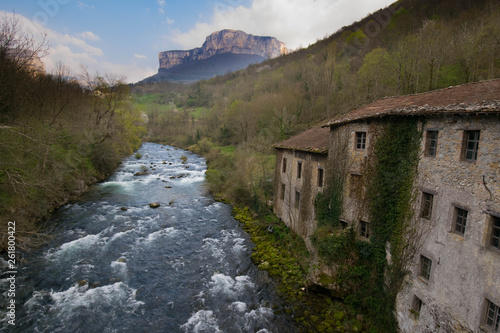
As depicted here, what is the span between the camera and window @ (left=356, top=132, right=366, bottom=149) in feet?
43.7

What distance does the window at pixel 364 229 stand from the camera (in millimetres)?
13354

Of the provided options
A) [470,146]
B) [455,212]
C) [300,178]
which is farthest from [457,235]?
[300,178]

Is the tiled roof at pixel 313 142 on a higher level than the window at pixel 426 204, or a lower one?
higher

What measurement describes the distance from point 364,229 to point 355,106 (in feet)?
77.3

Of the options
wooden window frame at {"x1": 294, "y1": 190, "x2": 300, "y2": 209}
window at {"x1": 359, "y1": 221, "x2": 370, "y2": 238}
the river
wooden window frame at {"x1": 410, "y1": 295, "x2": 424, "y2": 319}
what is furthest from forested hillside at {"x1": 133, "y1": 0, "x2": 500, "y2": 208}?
wooden window frame at {"x1": 410, "y1": 295, "x2": 424, "y2": 319}

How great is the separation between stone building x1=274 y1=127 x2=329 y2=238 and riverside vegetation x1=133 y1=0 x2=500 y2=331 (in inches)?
53.1

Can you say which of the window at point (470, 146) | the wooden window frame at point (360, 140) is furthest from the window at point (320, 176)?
the window at point (470, 146)

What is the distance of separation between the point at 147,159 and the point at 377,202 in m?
49.4

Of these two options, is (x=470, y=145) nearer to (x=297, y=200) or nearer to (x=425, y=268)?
(x=425, y=268)

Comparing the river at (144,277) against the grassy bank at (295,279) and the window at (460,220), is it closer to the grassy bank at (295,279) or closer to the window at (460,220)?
the grassy bank at (295,279)

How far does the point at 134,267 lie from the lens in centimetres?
1634

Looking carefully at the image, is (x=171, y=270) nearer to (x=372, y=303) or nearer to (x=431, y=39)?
(x=372, y=303)

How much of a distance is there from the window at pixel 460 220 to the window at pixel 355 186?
175 inches

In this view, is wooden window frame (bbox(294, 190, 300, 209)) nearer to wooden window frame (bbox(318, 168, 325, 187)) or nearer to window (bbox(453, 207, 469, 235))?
wooden window frame (bbox(318, 168, 325, 187))
